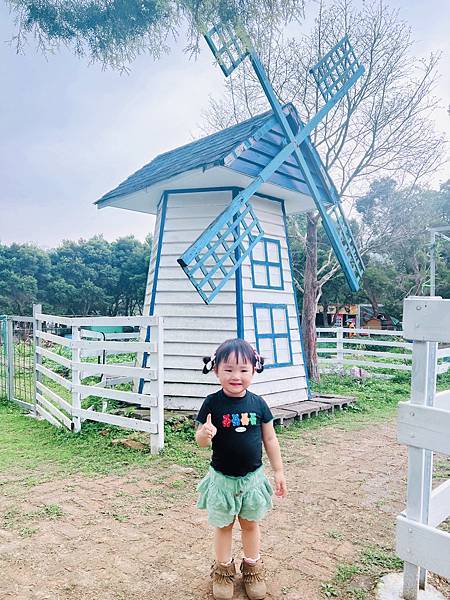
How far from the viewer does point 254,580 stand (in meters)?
2.27

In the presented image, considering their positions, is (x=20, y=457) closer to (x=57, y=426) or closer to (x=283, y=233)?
(x=57, y=426)

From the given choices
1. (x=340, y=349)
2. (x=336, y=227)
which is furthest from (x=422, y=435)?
(x=340, y=349)

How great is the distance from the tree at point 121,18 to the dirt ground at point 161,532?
9.55ft

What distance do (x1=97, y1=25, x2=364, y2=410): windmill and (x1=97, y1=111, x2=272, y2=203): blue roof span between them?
0.03 meters

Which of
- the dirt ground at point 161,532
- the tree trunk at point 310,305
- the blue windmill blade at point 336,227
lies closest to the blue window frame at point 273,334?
the blue windmill blade at point 336,227

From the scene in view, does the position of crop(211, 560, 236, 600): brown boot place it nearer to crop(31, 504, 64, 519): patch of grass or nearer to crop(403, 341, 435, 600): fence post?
crop(403, 341, 435, 600): fence post

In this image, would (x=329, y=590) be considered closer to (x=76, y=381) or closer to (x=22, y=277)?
(x=76, y=381)

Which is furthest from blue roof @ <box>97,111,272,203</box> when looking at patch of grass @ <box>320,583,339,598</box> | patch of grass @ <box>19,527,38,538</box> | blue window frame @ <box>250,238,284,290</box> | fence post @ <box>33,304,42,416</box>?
patch of grass @ <box>320,583,339,598</box>

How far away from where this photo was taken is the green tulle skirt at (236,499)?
7.44 feet

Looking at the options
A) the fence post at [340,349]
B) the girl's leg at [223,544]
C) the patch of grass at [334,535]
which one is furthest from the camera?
the fence post at [340,349]

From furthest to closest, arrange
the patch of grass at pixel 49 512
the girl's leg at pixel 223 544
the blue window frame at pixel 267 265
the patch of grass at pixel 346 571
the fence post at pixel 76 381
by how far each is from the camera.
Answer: the blue window frame at pixel 267 265 < the fence post at pixel 76 381 < the patch of grass at pixel 49 512 < the patch of grass at pixel 346 571 < the girl's leg at pixel 223 544

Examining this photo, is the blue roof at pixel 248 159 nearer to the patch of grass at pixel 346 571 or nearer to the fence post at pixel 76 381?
the fence post at pixel 76 381

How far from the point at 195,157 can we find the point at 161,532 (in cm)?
502

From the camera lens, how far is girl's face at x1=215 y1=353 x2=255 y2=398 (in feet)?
7.38
